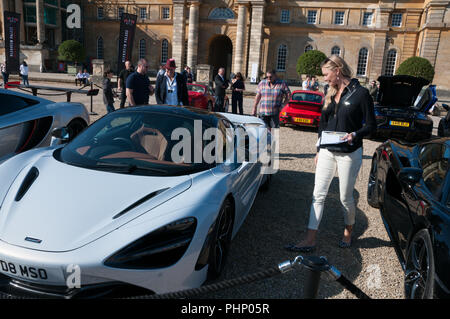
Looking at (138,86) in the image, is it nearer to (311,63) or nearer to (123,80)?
(123,80)

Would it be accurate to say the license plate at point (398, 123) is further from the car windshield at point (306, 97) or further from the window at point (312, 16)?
the window at point (312, 16)

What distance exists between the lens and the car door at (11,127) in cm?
445

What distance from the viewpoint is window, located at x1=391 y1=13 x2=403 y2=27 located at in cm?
3875

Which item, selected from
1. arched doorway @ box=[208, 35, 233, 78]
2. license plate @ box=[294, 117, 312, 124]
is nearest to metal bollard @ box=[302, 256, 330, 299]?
license plate @ box=[294, 117, 312, 124]

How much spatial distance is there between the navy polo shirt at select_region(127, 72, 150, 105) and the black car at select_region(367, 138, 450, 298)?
4.60 metres

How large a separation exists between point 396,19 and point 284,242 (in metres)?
42.8

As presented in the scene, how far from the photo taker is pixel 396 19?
3900cm

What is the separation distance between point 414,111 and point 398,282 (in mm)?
8322

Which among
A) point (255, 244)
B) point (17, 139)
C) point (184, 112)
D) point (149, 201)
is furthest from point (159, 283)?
point (17, 139)

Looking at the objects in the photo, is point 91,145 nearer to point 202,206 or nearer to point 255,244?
point 202,206

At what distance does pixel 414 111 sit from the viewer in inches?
399

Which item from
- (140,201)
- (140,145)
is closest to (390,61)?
(140,145)

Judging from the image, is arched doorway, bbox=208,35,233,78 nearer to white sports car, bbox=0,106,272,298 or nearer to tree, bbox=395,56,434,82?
tree, bbox=395,56,434,82

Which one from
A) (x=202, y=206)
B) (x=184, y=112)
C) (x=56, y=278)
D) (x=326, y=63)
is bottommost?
(x=56, y=278)
